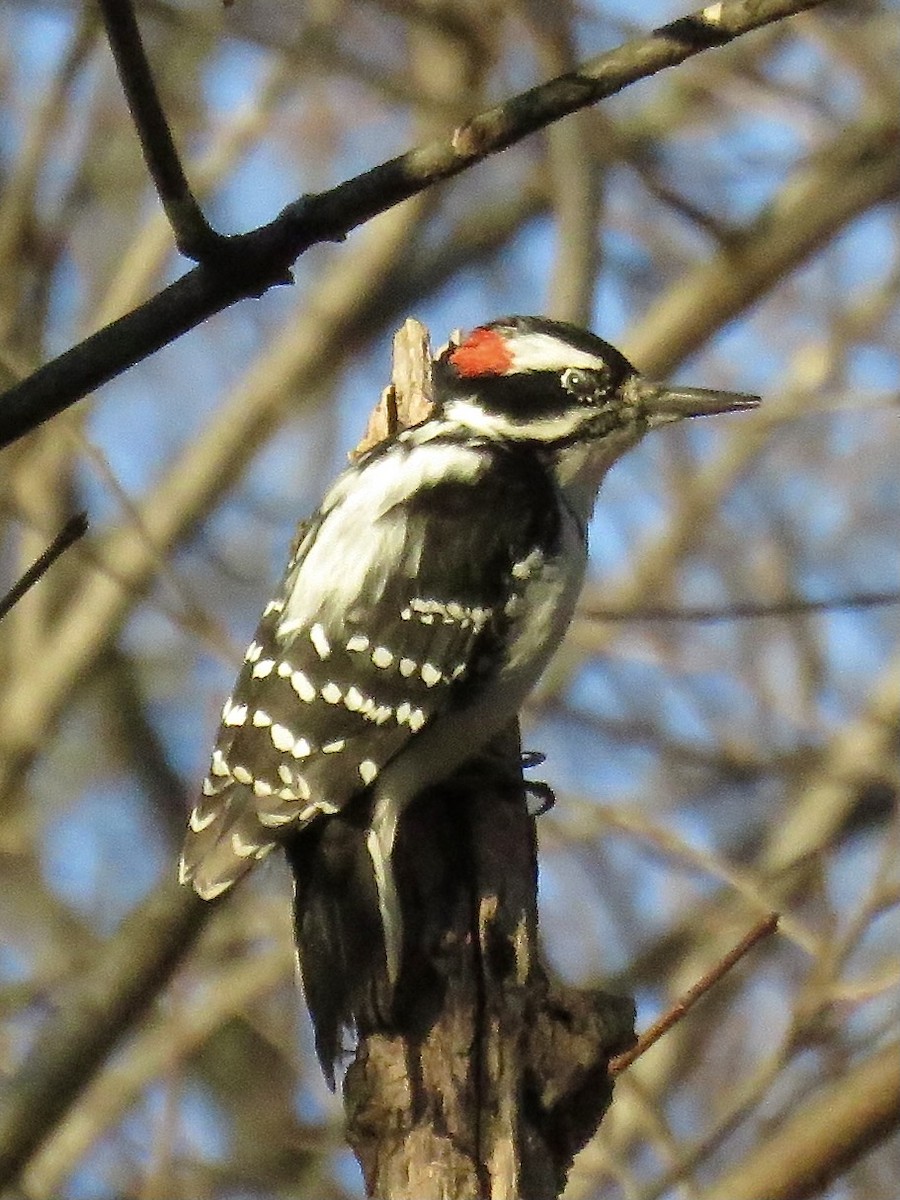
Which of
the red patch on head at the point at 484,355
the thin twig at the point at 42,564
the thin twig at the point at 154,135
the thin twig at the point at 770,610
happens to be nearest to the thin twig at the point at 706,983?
the thin twig at the point at 42,564

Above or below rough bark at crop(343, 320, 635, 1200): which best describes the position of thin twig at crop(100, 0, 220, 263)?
above

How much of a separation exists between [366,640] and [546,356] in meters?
0.86

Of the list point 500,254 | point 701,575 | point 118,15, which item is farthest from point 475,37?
point 118,15

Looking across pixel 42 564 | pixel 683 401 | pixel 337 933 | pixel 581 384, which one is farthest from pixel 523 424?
pixel 42 564

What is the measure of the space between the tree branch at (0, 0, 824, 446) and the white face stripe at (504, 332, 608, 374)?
5.75ft

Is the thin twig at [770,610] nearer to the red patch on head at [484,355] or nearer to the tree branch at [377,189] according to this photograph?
the red patch on head at [484,355]

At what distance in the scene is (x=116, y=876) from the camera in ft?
29.1

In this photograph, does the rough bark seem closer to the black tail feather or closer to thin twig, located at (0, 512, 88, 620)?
the black tail feather

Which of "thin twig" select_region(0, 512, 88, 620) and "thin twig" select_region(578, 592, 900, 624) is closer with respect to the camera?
"thin twig" select_region(0, 512, 88, 620)

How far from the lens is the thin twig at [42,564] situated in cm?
186

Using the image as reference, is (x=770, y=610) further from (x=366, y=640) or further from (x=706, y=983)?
(x=706, y=983)

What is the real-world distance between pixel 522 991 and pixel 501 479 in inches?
42.5

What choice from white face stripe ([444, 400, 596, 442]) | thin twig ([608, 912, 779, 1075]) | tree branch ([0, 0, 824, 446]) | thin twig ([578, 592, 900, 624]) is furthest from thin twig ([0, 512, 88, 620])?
thin twig ([578, 592, 900, 624])

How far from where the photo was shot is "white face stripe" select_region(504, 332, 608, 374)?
3.87 metres
